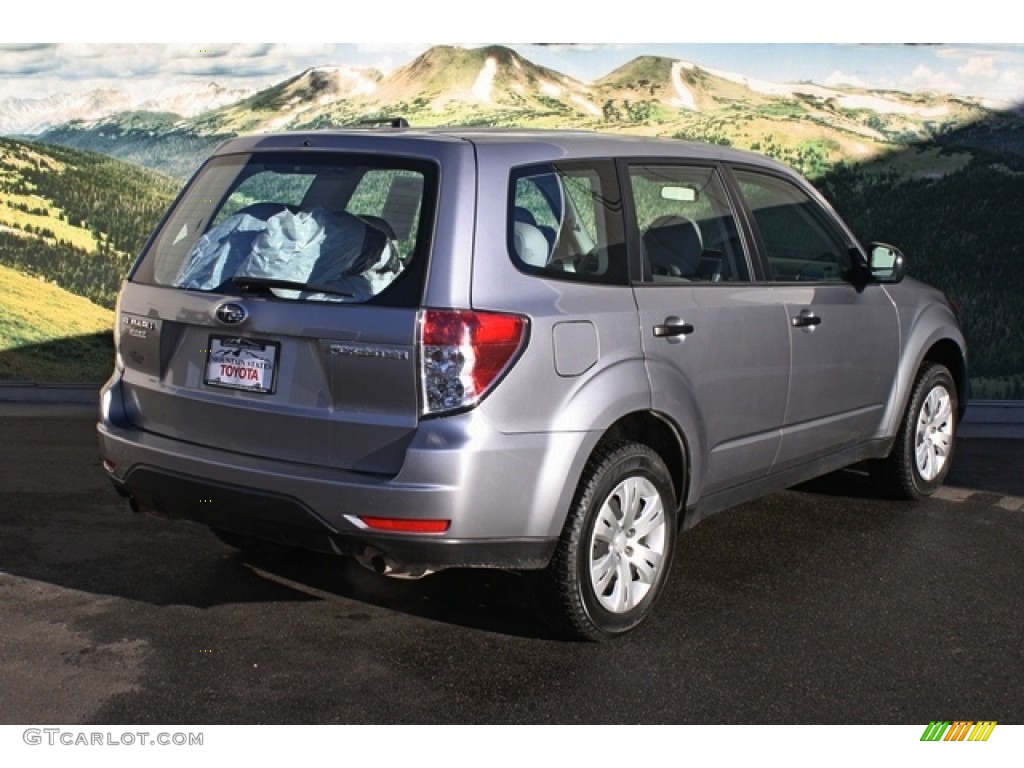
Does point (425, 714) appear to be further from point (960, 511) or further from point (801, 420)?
point (960, 511)

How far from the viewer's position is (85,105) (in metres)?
10.9

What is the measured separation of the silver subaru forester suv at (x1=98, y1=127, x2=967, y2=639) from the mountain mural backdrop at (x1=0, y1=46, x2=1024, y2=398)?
5.43m

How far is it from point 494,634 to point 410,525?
0.79 metres

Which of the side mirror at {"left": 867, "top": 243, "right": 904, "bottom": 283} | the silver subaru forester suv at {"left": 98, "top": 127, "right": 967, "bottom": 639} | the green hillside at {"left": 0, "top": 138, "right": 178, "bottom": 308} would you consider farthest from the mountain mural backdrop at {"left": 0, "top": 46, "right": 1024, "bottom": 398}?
the silver subaru forester suv at {"left": 98, "top": 127, "right": 967, "bottom": 639}

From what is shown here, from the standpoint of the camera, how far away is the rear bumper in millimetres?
4242

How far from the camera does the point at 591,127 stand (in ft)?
36.5

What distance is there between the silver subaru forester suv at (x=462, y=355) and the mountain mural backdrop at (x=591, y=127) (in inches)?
214

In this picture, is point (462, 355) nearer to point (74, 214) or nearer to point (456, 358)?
point (456, 358)

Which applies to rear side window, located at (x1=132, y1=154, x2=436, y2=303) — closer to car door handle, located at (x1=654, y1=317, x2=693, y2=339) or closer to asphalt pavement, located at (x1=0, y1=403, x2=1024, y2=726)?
car door handle, located at (x1=654, y1=317, x2=693, y2=339)

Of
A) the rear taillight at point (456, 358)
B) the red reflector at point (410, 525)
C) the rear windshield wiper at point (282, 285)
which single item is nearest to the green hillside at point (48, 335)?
the rear windshield wiper at point (282, 285)

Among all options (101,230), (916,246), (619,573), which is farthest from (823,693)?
(101,230)

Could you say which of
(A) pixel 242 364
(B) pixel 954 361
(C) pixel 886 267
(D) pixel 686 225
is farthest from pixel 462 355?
(B) pixel 954 361
